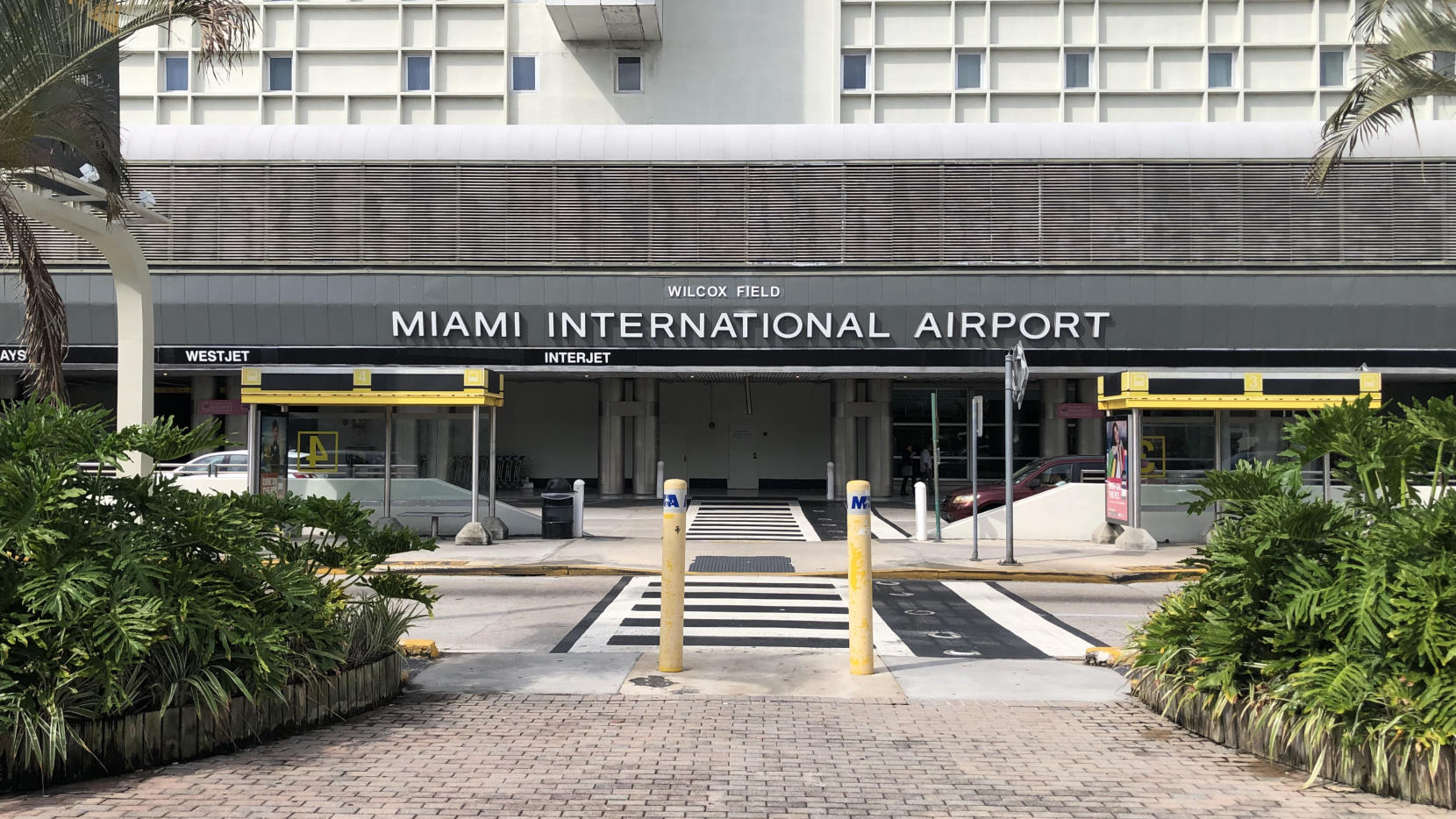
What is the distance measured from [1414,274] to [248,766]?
29.1 m

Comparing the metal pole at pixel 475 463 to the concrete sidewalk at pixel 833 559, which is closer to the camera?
the concrete sidewalk at pixel 833 559

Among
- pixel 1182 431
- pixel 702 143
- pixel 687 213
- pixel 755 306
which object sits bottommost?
pixel 1182 431

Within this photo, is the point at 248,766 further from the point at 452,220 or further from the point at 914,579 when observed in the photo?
the point at 452,220

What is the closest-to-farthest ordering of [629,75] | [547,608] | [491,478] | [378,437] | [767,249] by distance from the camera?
1. [547,608]
2. [378,437]
3. [491,478]
4. [767,249]
5. [629,75]

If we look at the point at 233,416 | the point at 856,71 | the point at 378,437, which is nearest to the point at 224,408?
the point at 233,416

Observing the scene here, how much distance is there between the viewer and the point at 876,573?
15.7m

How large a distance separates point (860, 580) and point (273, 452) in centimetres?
1479

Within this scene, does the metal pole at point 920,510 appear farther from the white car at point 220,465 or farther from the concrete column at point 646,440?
the white car at point 220,465

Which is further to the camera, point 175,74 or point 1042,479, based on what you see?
point 175,74

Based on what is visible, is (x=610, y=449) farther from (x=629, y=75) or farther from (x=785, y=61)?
(x=785, y=61)

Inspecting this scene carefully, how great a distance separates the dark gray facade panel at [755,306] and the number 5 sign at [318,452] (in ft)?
25.2

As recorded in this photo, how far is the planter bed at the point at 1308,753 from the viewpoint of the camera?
5.29 m

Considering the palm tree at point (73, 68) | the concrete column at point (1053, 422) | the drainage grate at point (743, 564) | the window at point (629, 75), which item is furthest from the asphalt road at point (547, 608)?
the window at point (629, 75)

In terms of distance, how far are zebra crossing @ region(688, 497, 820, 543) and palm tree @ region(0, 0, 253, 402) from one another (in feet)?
41.0
